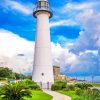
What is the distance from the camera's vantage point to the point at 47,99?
28844 mm

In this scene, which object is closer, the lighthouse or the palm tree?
the palm tree

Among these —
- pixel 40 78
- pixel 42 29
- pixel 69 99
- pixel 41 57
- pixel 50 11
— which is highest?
pixel 50 11

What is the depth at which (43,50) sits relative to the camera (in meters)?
49.8

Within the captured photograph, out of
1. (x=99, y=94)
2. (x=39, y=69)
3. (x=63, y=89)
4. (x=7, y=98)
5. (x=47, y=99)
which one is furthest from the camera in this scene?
(x=39, y=69)

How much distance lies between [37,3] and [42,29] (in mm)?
4953

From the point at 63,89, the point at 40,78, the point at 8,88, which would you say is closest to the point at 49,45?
the point at 40,78

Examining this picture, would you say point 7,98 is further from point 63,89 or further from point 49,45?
point 49,45

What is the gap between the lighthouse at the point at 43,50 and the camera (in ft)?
163

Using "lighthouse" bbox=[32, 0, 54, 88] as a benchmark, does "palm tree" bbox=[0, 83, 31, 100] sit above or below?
below

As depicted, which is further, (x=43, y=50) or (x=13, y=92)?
(x=43, y=50)

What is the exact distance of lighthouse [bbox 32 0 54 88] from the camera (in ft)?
163

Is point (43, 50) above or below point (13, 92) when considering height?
above

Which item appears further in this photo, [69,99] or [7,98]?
[69,99]

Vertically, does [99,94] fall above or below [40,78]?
below
